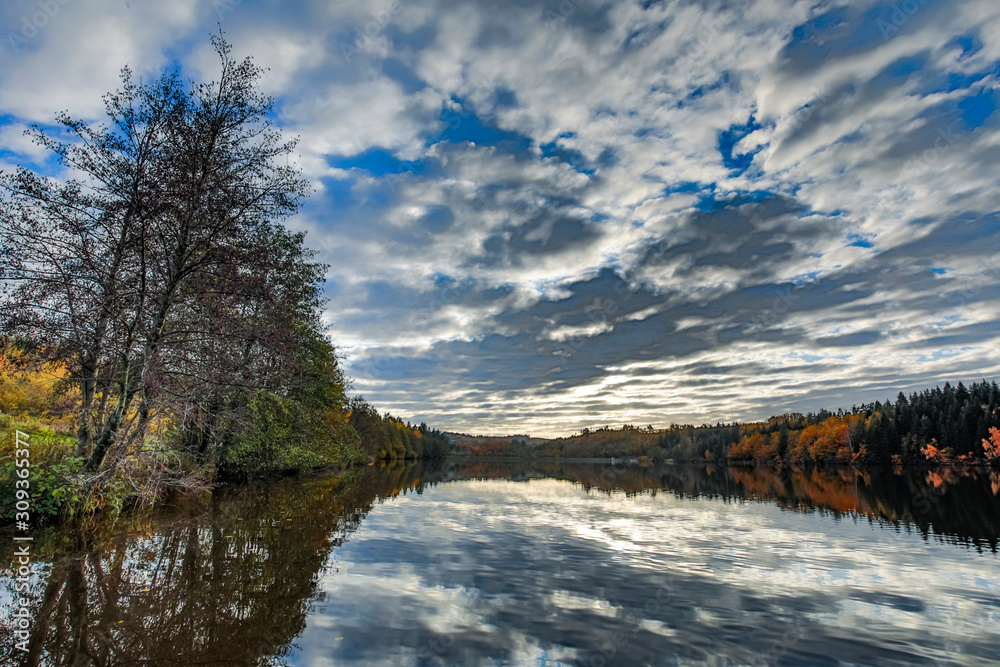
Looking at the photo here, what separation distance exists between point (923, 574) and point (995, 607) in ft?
9.97

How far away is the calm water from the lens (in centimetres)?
736

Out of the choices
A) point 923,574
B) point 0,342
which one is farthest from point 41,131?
point 923,574

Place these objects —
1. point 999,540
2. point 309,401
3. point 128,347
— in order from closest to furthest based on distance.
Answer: point 128,347
point 999,540
point 309,401

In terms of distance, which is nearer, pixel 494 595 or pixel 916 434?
pixel 494 595

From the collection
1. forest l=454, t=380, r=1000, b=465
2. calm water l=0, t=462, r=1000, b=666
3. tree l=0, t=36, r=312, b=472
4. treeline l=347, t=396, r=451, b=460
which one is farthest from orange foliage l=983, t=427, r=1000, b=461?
tree l=0, t=36, r=312, b=472

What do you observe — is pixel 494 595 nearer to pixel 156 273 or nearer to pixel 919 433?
pixel 156 273

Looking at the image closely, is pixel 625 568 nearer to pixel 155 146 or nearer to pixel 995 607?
pixel 995 607

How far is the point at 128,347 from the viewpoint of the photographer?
42.1 ft

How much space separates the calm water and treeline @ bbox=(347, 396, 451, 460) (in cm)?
5223

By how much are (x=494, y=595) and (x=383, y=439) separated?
104447mm

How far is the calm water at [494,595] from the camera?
290 inches

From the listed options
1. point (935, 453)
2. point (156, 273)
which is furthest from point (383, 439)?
point (935, 453)

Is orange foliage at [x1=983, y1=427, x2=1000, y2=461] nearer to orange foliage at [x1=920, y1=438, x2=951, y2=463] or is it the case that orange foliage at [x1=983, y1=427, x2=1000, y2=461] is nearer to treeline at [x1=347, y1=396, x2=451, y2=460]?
orange foliage at [x1=920, y1=438, x2=951, y2=463]

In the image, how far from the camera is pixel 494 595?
33.8 feet
